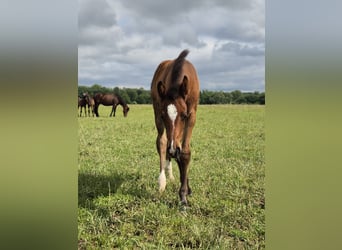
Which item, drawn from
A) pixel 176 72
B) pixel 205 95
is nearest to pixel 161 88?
pixel 176 72

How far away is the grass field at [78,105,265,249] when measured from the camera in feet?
6.81

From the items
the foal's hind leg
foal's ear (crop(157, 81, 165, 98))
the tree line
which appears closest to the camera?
the tree line

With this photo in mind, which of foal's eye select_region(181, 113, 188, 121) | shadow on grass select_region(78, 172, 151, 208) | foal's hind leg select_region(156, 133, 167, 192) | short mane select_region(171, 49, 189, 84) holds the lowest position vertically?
shadow on grass select_region(78, 172, 151, 208)

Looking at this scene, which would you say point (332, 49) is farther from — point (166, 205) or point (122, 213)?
point (122, 213)

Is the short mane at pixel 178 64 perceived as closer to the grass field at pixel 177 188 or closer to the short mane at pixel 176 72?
the short mane at pixel 176 72

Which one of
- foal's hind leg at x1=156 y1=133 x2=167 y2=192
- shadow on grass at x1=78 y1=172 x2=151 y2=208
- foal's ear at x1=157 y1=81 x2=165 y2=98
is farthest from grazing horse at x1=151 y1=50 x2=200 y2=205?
shadow on grass at x1=78 y1=172 x2=151 y2=208

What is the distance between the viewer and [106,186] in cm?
273

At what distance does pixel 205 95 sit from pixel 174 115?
328 mm

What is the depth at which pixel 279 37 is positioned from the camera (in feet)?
5.46

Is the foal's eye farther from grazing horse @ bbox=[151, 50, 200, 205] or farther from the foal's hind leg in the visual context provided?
the foal's hind leg

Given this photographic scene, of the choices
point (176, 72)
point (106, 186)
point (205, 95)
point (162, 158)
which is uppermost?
point (176, 72)

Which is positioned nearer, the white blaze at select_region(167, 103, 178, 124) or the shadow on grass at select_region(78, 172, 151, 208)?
the white blaze at select_region(167, 103, 178, 124)

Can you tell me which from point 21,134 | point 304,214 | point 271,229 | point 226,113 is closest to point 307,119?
point 304,214

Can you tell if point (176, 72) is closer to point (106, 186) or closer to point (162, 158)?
point (162, 158)
